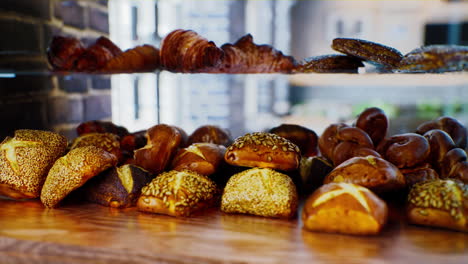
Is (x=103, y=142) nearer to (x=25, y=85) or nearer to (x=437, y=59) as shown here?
(x=25, y=85)

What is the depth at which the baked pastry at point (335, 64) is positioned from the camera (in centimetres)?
108

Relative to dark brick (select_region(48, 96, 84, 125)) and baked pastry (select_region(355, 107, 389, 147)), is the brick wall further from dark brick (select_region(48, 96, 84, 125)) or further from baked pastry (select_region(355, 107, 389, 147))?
baked pastry (select_region(355, 107, 389, 147))

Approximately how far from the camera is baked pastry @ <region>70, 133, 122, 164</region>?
1.05 metres

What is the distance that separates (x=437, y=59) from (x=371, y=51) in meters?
0.15

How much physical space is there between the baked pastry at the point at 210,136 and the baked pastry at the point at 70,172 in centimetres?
34

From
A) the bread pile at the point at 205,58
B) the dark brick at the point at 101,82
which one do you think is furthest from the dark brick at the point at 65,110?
the bread pile at the point at 205,58

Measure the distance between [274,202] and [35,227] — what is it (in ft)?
1.54

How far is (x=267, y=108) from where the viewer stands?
495 cm

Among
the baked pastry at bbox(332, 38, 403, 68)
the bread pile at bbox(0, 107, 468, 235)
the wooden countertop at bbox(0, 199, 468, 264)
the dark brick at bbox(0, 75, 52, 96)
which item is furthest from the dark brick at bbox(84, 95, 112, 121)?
the baked pastry at bbox(332, 38, 403, 68)

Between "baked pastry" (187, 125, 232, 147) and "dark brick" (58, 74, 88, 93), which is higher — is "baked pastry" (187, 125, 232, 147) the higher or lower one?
the lower one

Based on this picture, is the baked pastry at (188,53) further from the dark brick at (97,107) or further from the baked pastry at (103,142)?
the dark brick at (97,107)

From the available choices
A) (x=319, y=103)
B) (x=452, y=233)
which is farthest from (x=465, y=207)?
(x=319, y=103)

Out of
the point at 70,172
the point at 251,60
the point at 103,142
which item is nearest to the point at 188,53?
the point at 251,60

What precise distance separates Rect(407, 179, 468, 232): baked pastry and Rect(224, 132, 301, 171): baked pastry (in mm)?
250
